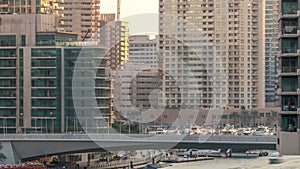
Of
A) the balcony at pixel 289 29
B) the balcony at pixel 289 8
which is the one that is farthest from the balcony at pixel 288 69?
the balcony at pixel 289 8

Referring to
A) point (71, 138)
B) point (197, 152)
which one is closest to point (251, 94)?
point (197, 152)

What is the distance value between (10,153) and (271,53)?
144ft

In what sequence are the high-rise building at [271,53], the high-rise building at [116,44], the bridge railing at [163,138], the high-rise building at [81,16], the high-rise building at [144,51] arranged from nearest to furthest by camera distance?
the bridge railing at [163,138] < the high-rise building at [116,44] < the high-rise building at [271,53] < the high-rise building at [144,51] < the high-rise building at [81,16]

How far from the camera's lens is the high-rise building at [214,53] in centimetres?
7188

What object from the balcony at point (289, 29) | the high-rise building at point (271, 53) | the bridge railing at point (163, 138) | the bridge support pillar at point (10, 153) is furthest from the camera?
the high-rise building at point (271, 53)

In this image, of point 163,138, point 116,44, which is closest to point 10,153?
point 163,138

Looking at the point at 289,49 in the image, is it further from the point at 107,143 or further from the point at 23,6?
the point at 23,6

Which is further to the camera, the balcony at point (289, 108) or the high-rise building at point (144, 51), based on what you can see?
the high-rise building at point (144, 51)

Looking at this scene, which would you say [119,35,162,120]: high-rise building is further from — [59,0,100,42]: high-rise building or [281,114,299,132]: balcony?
[281,114,299,132]: balcony

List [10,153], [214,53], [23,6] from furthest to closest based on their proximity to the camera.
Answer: [214,53]
[23,6]
[10,153]

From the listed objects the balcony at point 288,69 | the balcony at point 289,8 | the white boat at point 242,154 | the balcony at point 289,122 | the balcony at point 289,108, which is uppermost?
the balcony at point 289,8

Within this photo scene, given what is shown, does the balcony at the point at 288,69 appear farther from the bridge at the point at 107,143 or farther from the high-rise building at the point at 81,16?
the high-rise building at the point at 81,16

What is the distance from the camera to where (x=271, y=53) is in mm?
77500

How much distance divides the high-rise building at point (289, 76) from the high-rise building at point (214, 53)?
146ft
